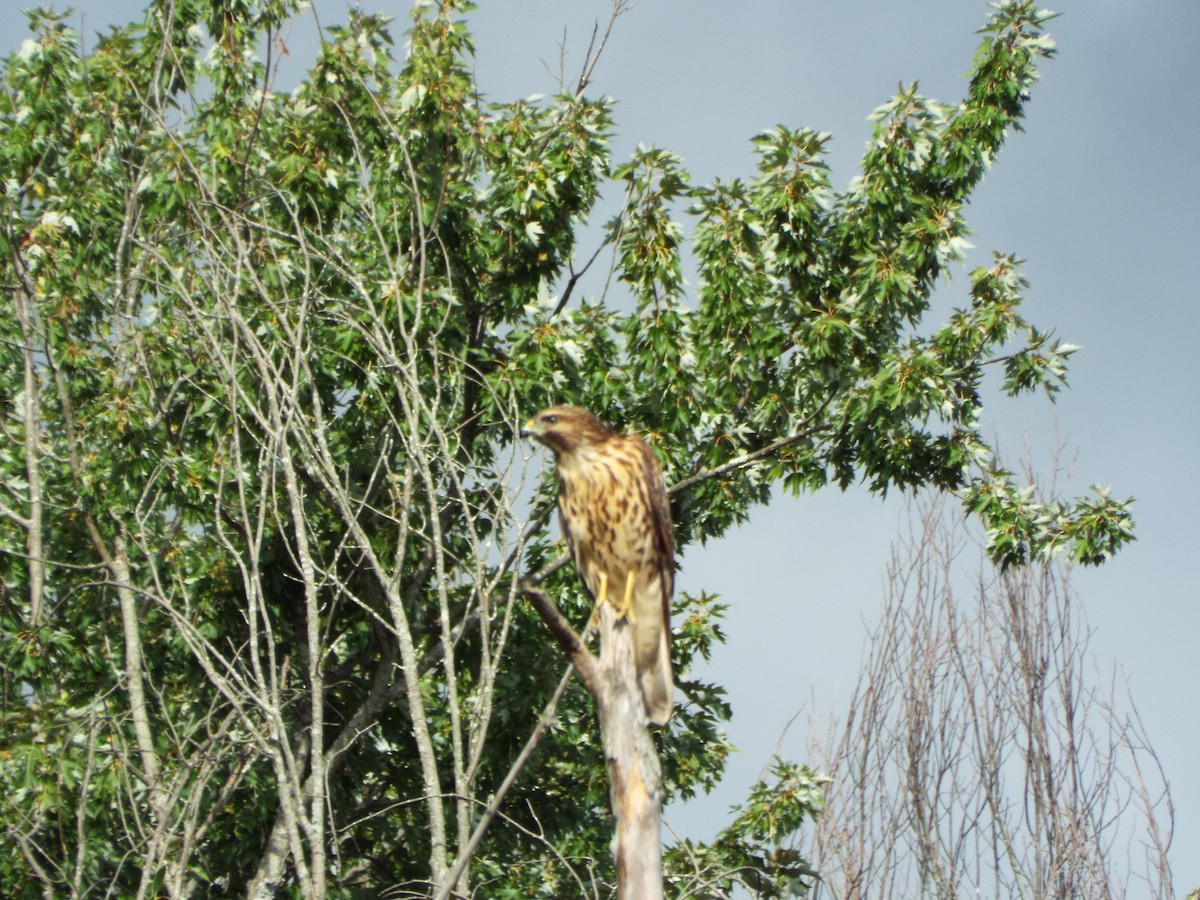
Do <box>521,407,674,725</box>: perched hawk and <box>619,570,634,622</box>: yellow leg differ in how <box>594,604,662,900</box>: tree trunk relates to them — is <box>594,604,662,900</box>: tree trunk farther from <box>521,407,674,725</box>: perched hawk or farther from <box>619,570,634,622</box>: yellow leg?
<box>521,407,674,725</box>: perched hawk

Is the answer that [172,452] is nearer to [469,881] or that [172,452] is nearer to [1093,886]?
[469,881]

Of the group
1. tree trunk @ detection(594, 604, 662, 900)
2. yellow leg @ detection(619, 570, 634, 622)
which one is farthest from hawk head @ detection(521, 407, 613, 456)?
tree trunk @ detection(594, 604, 662, 900)

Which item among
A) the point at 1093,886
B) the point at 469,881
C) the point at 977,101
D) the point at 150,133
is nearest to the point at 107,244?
the point at 150,133

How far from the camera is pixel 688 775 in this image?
30.0ft

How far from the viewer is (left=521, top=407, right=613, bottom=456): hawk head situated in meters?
5.70

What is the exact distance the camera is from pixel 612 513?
18.3 feet

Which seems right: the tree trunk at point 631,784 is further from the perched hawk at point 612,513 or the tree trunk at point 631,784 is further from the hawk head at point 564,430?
the hawk head at point 564,430

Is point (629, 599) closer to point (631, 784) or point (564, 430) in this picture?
point (564, 430)

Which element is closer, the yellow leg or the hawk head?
the yellow leg

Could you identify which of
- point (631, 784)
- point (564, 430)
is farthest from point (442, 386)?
point (631, 784)

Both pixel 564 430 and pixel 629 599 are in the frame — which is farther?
pixel 564 430

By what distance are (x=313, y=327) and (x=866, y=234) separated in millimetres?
3645

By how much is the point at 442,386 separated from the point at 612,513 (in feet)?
9.52

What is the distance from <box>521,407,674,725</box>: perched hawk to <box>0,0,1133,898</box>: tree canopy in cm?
245
